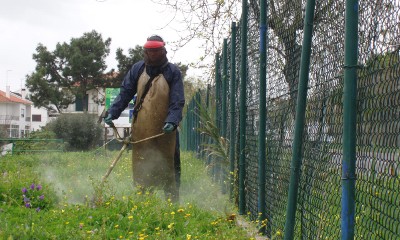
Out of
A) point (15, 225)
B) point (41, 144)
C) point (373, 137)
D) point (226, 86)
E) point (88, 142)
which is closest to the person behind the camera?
point (373, 137)

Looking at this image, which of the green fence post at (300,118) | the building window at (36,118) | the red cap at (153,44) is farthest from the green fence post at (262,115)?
the building window at (36,118)

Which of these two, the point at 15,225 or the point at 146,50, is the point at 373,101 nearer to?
the point at 15,225

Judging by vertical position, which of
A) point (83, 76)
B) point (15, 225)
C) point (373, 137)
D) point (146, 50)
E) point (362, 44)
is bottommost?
point (15, 225)

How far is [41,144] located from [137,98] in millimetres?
18982

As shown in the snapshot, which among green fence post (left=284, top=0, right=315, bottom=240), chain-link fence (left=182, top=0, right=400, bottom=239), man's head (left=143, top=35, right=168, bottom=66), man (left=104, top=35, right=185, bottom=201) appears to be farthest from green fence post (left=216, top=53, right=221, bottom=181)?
green fence post (left=284, top=0, right=315, bottom=240)

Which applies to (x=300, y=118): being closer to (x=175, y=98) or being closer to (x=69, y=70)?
(x=175, y=98)

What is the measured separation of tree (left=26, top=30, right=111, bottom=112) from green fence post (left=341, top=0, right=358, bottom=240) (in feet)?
182

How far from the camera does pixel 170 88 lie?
7094 mm

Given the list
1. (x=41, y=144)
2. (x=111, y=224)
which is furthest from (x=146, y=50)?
(x=41, y=144)

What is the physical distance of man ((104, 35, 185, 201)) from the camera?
6.95 metres

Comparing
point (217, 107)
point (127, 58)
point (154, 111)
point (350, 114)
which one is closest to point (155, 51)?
point (154, 111)

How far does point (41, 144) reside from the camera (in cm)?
2536

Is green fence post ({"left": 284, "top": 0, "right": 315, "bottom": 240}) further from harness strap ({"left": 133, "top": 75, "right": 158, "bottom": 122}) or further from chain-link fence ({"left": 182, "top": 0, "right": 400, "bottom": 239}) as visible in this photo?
harness strap ({"left": 133, "top": 75, "right": 158, "bottom": 122})

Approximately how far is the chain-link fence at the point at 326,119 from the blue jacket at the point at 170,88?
0.77 meters
